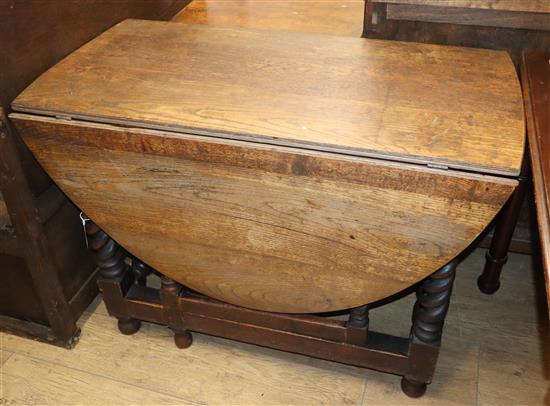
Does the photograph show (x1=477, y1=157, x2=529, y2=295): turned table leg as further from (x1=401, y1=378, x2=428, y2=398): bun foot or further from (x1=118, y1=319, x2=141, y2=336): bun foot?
(x1=118, y1=319, x2=141, y2=336): bun foot

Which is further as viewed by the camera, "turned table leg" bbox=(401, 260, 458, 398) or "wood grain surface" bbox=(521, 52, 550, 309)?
"turned table leg" bbox=(401, 260, 458, 398)

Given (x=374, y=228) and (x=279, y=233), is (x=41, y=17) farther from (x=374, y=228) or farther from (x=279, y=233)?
(x=374, y=228)

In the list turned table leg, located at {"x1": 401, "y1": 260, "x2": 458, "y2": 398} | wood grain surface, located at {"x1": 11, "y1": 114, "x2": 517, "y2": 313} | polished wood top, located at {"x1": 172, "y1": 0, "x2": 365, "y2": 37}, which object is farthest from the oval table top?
polished wood top, located at {"x1": 172, "y1": 0, "x2": 365, "y2": 37}

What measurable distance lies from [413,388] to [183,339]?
602 millimetres

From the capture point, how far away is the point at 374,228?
1.11m

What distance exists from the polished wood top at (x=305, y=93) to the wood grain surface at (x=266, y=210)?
3 centimetres

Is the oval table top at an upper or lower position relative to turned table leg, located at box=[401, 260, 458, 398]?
upper

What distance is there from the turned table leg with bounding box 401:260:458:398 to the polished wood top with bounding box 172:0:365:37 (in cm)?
69

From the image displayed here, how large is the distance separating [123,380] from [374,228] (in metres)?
0.82

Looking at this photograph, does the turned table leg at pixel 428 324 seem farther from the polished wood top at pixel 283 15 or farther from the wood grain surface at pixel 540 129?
the polished wood top at pixel 283 15

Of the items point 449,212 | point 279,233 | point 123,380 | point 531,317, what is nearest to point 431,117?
point 449,212

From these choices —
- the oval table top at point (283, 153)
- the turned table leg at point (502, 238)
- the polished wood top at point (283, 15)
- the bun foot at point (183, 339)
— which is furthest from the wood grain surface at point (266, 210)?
the polished wood top at point (283, 15)

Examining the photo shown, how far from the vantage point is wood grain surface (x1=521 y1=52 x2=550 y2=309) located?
90cm

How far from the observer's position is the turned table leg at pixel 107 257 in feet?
4.68
